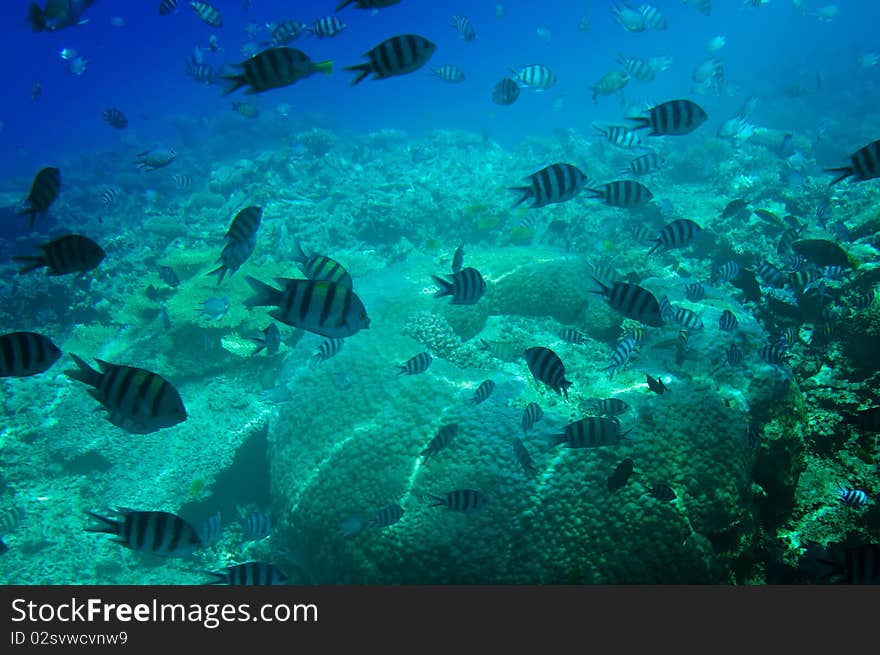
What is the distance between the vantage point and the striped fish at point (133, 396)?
2.48 m

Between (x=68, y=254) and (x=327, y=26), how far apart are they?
18.8 feet

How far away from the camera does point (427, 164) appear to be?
18.6 meters

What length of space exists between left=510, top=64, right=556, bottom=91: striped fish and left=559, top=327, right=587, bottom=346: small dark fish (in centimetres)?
477

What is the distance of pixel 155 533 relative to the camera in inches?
104

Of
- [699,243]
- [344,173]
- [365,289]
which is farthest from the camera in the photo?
[344,173]

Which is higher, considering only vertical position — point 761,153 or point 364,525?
point 761,153

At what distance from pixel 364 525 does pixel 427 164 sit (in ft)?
55.0

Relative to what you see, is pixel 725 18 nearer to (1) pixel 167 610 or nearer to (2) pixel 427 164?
(2) pixel 427 164

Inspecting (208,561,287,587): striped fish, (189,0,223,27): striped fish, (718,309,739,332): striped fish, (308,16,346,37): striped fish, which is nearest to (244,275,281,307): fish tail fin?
(208,561,287,587): striped fish

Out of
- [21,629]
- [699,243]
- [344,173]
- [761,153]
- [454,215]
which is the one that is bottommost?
[21,629]

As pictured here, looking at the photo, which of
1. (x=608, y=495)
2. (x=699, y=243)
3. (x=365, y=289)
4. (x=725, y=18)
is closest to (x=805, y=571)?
(x=608, y=495)

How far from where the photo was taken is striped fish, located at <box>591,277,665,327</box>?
11.1 feet

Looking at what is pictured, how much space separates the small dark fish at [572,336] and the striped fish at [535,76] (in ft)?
15.7

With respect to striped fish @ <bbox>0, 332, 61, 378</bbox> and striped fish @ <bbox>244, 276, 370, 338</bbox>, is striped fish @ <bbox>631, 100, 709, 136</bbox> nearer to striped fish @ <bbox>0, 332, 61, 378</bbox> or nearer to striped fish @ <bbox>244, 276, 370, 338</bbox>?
striped fish @ <bbox>244, 276, 370, 338</bbox>
